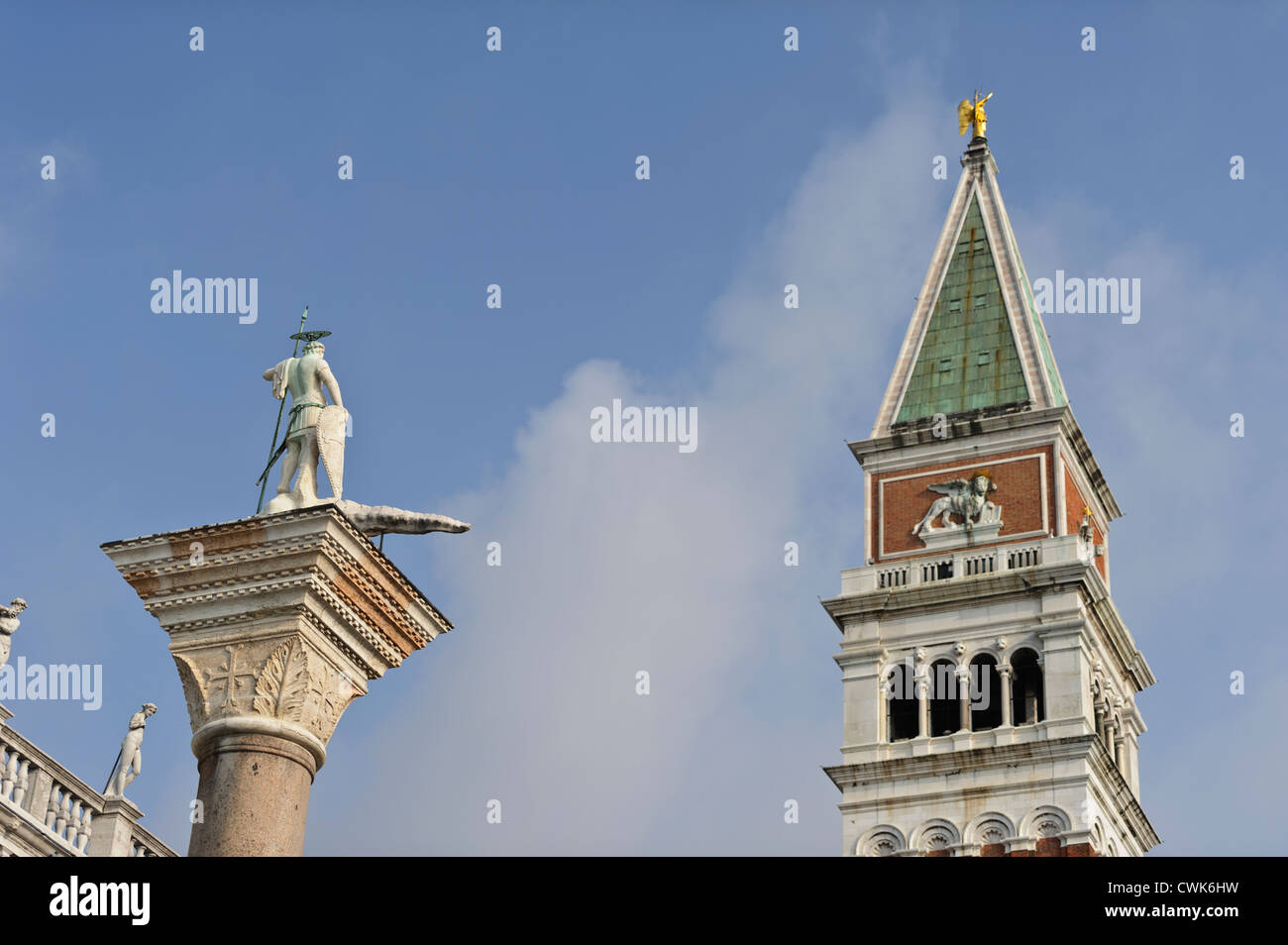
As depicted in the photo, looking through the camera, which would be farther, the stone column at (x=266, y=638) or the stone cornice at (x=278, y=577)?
the stone cornice at (x=278, y=577)

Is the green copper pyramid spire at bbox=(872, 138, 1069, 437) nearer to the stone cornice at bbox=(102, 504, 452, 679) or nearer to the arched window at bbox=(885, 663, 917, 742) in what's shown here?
the arched window at bbox=(885, 663, 917, 742)

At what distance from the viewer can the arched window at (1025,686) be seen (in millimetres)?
52781

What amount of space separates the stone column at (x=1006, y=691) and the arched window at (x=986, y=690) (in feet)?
0.64

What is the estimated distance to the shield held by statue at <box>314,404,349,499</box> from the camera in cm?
1420

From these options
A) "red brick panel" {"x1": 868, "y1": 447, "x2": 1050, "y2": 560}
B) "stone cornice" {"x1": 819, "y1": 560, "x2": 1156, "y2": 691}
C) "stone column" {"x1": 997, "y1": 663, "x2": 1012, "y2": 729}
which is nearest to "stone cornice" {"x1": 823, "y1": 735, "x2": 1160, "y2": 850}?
"stone column" {"x1": 997, "y1": 663, "x2": 1012, "y2": 729}

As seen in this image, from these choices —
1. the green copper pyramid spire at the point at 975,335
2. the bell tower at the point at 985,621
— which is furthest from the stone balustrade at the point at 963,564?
the green copper pyramid spire at the point at 975,335

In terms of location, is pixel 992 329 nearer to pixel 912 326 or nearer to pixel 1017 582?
pixel 912 326

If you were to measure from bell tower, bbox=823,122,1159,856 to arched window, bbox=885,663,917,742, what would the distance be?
5 centimetres

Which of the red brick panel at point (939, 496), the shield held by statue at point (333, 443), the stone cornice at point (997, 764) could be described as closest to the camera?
the shield held by statue at point (333, 443)

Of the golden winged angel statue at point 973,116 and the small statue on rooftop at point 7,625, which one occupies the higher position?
the golden winged angel statue at point 973,116

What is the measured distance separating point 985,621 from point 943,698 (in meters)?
2.08

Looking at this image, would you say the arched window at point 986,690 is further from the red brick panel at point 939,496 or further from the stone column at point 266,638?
the stone column at point 266,638

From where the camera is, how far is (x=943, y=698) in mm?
53500
